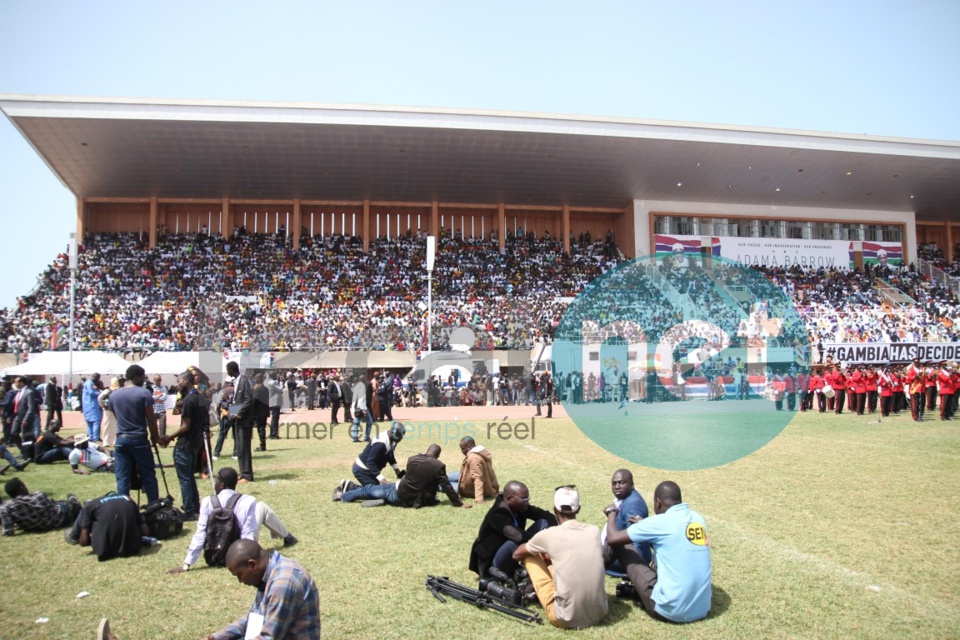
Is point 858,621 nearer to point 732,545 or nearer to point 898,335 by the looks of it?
point 732,545

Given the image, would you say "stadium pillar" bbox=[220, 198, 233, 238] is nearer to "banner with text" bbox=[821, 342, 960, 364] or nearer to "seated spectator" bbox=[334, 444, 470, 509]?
"banner with text" bbox=[821, 342, 960, 364]

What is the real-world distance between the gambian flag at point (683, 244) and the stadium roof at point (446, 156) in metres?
2.57

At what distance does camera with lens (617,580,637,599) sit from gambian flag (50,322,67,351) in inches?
1249

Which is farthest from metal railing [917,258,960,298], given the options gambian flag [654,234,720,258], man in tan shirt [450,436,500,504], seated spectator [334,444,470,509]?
seated spectator [334,444,470,509]

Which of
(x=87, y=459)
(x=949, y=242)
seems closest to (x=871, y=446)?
(x=87, y=459)

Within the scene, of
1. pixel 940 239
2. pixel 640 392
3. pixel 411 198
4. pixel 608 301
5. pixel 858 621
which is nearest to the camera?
pixel 858 621

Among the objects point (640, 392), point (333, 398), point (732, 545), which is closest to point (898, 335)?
point (640, 392)

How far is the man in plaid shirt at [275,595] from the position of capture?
3.08 meters

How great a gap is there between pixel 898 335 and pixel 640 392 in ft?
51.2

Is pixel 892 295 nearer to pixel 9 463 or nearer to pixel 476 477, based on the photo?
pixel 476 477

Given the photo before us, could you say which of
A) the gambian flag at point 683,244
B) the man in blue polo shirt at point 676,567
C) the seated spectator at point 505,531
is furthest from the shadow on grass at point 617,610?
the gambian flag at point 683,244

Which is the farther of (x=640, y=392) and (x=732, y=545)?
(x=640, y=392)

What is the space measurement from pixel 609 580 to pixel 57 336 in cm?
3194

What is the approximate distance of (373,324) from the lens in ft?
106
